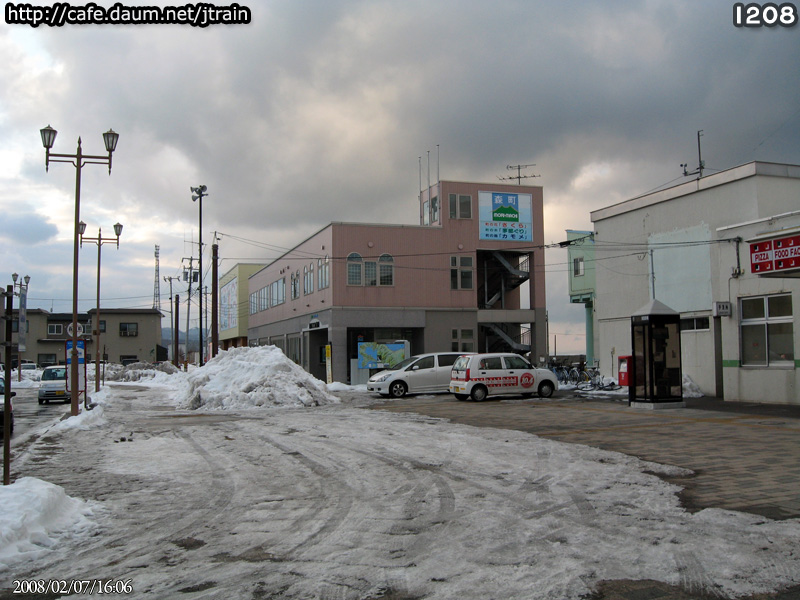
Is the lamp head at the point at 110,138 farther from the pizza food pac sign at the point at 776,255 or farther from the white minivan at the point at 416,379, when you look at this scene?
the pizza food pac sign at the point at 776,255

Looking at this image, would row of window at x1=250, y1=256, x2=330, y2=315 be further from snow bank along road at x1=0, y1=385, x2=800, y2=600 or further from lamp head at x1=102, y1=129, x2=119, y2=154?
snow bank along road at x1=0, y1=385, x2=800, y2=600

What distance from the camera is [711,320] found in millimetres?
22000

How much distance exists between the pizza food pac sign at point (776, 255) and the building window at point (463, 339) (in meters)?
23.4

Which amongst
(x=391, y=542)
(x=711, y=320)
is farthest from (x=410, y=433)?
(x=711, y=320)

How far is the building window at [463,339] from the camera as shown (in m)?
39.5

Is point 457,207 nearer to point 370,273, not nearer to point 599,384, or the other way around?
point 370,273

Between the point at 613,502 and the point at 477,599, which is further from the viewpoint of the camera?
the point at 613,502

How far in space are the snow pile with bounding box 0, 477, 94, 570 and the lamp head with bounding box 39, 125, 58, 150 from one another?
502 inches

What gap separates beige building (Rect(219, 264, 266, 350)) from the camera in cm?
6750

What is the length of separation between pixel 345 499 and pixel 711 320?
18.1 metres

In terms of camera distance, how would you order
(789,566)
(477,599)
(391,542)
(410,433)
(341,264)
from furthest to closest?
(341,264)
(410,433)
(391,542)
(789,566)
(477,599)

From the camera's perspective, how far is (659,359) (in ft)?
60.8

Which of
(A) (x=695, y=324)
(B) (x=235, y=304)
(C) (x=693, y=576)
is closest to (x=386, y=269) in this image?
(A) (x=695, y=324)

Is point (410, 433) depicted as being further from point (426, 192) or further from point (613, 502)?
point (426, 192)
